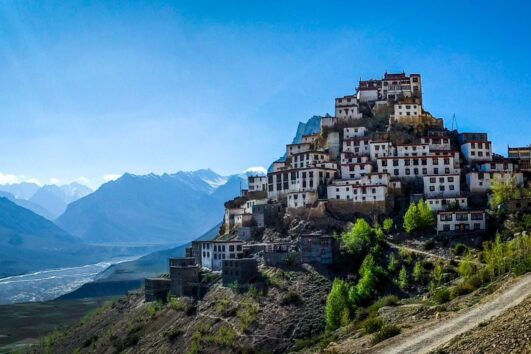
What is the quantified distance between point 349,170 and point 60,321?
85672 mm

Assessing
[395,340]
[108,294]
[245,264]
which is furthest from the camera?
[108,294]

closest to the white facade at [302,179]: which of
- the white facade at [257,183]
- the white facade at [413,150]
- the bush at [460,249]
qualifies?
the white facade at [413,150]

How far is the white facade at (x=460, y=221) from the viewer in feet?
196

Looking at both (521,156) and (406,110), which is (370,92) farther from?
(521,156)

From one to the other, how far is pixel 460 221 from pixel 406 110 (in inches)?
953

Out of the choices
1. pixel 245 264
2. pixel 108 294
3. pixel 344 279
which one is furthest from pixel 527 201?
pixel 108 294

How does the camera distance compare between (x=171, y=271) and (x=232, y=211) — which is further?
(x=232, y=211)

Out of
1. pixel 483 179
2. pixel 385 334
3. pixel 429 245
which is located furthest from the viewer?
pixel 483 179

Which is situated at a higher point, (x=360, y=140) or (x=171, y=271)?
(x=360, y=140)

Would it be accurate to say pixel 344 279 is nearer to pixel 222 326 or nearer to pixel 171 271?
pixel 222 326

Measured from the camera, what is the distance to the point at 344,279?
60.1 metres

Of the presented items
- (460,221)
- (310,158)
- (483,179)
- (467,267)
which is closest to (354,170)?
(310,158)

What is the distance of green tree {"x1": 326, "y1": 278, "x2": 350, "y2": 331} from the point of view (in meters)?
52.5

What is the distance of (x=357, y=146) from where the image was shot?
3024 inches
